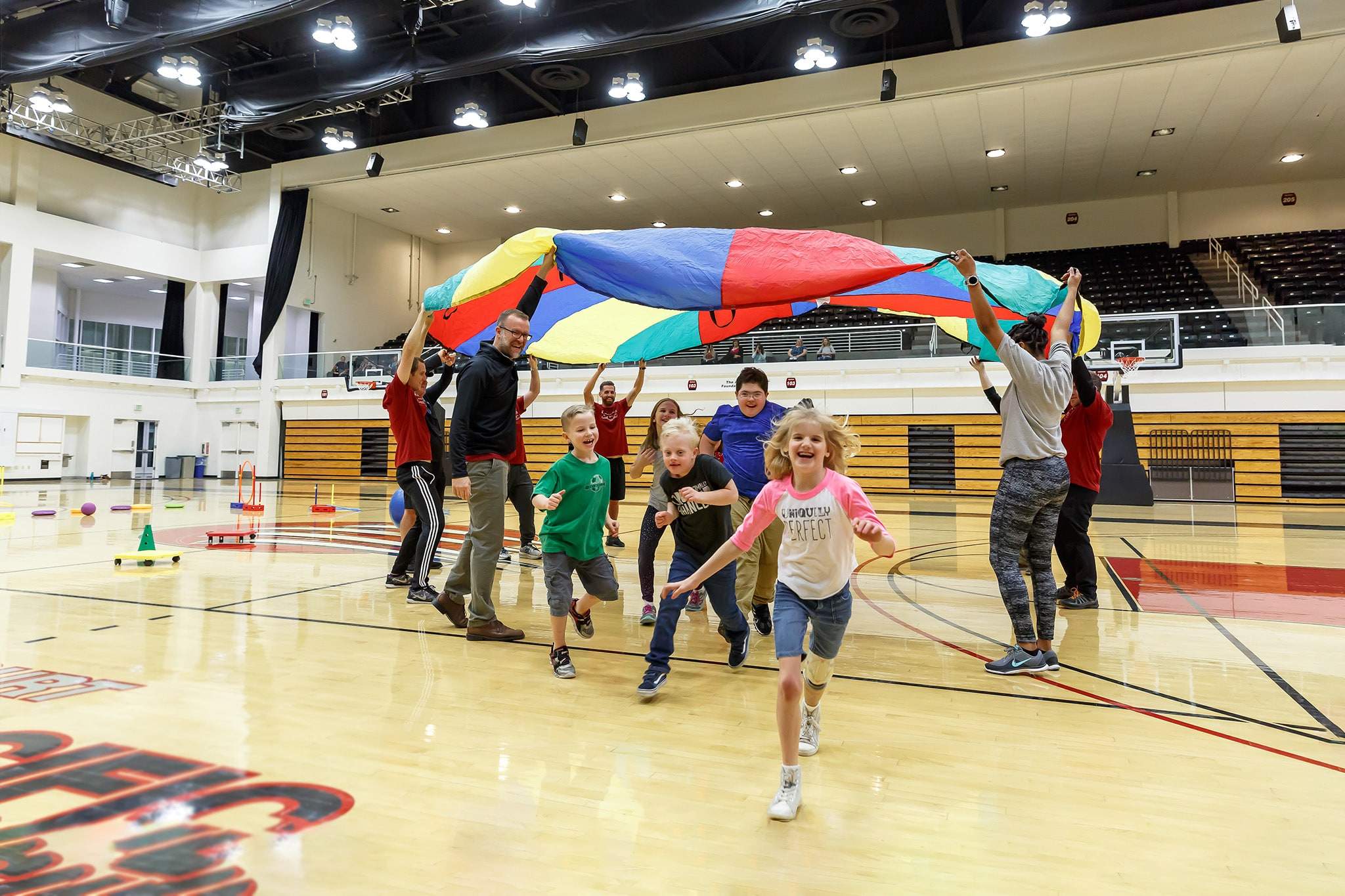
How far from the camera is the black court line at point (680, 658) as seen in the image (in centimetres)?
284

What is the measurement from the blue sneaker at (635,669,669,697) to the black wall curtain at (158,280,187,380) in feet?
76.3

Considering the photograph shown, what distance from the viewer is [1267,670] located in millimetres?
3402

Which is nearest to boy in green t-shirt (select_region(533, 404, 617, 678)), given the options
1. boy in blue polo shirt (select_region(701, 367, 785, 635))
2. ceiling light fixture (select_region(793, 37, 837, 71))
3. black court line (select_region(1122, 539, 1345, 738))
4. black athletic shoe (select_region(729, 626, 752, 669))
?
black athletic shoe (select_region(729, 626, 752, 669))

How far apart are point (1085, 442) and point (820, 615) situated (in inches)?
138

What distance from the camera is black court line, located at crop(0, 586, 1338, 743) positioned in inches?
112

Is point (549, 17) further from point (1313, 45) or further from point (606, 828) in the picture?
point (606, 828)

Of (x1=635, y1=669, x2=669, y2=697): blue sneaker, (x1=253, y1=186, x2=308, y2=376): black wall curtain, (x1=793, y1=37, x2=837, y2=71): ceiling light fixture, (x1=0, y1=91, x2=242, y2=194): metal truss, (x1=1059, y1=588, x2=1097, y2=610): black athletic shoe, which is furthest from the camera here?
(x1=253, y1=186, x2=308, y2=376): black wall curtain

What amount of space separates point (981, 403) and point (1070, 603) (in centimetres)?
1103

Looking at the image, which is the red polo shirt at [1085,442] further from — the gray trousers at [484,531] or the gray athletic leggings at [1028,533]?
the gray trousers at [484,531]

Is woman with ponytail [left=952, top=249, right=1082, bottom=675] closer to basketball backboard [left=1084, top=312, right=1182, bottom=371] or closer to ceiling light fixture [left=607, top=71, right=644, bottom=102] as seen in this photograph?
basketball backboard [left=1084, top=312, right=1182, bottom=371]

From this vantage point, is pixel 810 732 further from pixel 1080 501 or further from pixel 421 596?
pixel 1080 501

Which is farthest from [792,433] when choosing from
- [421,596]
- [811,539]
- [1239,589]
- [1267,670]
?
[1239,589]

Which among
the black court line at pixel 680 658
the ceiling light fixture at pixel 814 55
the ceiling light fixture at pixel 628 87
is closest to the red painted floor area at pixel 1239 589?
the black court line at pixel 680 658

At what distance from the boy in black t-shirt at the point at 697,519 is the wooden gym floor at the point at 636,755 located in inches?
10.2
